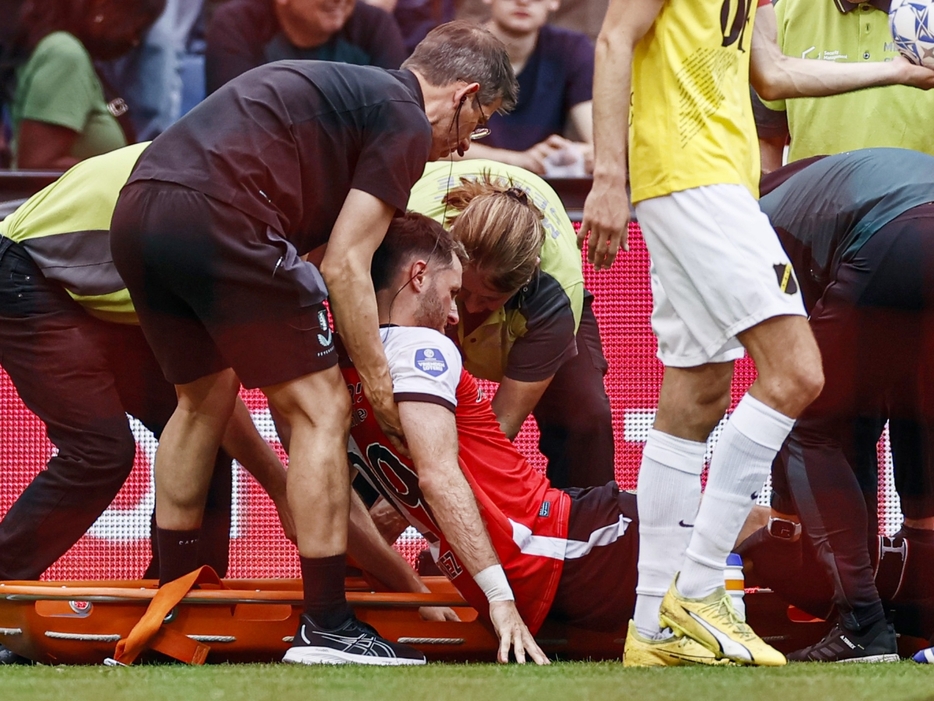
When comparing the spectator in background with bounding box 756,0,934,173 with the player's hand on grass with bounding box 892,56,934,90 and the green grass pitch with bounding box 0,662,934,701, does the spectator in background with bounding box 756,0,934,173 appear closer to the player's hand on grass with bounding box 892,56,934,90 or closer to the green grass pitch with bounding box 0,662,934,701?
the player's hand on grass with bounding box 892,56,934,90

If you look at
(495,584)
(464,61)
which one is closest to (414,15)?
(464,61)

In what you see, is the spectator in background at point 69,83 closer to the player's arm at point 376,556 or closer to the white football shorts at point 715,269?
the player's arm at point 376,556

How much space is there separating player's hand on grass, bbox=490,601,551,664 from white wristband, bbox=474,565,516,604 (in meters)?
0.01

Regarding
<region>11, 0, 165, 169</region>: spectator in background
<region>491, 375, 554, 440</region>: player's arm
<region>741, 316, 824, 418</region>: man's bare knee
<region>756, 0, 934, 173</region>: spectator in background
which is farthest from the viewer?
<region>11, 0, 165, 169</region>: spectator in background

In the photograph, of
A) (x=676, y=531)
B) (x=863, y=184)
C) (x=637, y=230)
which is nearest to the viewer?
(x=676, y=531)

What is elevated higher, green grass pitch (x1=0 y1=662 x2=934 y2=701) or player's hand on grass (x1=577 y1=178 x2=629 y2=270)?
player's hand on grass (x1=577 y1=178 x2=629 y2=270)

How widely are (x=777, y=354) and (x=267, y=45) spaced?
1.82 metres

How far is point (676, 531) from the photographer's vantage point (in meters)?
2.27

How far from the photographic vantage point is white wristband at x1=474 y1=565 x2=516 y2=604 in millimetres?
2270

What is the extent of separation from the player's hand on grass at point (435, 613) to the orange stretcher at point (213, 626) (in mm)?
14

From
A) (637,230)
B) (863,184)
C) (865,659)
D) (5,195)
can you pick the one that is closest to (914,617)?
(865,659)

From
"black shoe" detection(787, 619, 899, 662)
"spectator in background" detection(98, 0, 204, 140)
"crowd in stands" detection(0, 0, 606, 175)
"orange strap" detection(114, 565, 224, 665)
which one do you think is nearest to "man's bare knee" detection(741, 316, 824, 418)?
"black shoe" detection(787, 619, 899, 662)

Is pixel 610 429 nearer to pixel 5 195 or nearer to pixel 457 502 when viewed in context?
pixel 457 502

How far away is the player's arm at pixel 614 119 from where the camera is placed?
7.23 feet
